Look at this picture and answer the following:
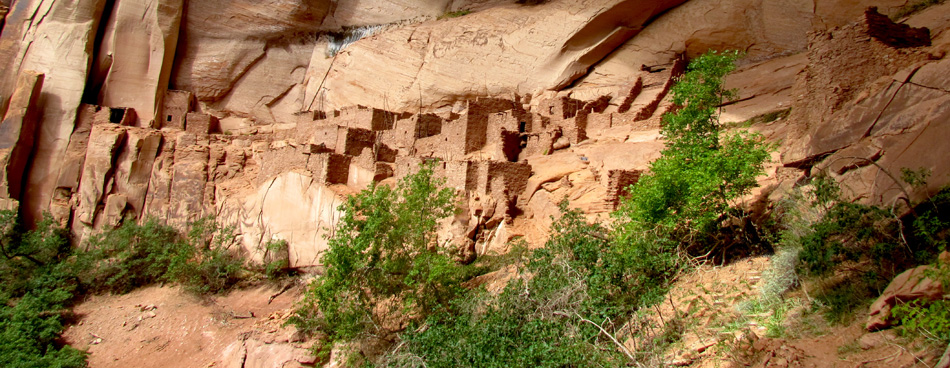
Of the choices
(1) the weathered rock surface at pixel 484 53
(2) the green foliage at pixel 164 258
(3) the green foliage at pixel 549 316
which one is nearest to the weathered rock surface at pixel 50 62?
(2) the green foliage at pixel 164 258

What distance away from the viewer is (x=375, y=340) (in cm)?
1048

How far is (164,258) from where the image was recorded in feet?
54.9

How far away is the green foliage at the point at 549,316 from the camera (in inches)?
301

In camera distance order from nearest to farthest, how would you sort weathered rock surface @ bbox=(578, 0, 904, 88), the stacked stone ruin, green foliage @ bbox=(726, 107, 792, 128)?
green foliage @ bbox=(726, 107, 792, 128)
the stacked stone ruin
weathered rock surface @ bbox=(578, 0, 904, 88)

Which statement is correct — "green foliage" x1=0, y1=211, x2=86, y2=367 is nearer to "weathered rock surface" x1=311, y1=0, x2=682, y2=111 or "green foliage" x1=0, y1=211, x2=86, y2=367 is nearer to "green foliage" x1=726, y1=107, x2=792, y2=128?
"weathered rock surface" x1=311, y1=0, x2=682, y2=111

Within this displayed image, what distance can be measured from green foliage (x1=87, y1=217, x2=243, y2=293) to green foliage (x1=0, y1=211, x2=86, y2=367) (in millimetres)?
934

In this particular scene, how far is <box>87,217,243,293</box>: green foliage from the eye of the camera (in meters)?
15.7

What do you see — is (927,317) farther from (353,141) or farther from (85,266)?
(85,266)

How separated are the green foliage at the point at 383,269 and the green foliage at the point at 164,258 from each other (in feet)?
20.8

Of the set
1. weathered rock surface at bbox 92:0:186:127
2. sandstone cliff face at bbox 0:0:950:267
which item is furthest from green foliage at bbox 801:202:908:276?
weathered rock surface at bbox 92:0:186:127

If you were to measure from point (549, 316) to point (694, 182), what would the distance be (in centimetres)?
303

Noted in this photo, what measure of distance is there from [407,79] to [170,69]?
1027 centimetres

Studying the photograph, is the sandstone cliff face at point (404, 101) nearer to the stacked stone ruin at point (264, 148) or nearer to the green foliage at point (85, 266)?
the stacked stone ruin at point (264, 148)

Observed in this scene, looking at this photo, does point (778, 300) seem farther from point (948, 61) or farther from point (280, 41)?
point (280, 41)
